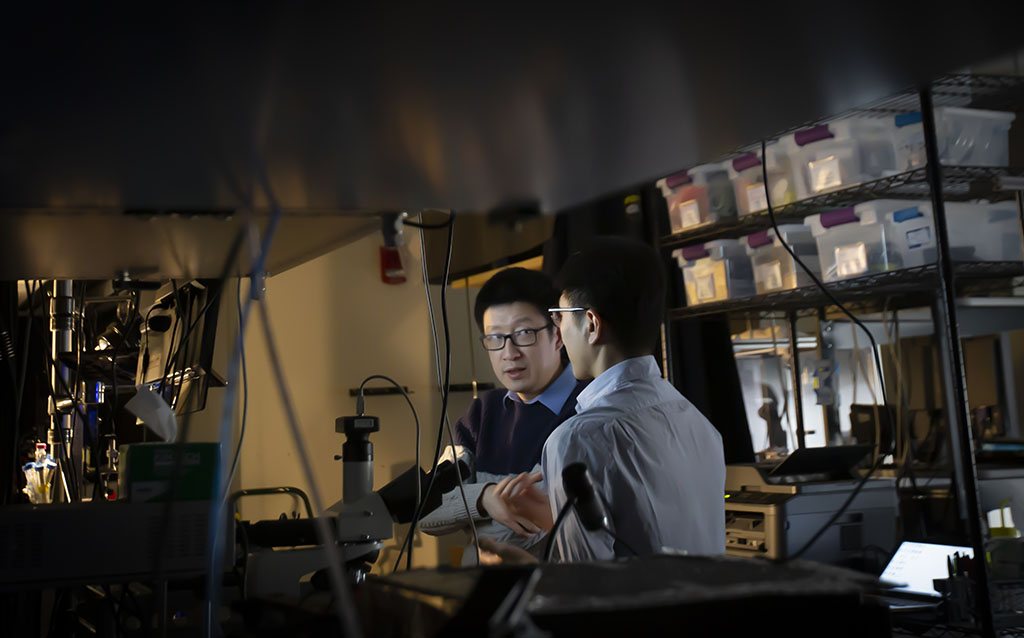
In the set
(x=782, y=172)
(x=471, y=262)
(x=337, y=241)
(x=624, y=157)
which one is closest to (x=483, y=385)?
(x=471, y=262)

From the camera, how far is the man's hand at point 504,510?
6.08ft

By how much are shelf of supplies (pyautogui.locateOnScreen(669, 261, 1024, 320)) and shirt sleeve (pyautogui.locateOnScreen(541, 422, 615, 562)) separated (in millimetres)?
1203

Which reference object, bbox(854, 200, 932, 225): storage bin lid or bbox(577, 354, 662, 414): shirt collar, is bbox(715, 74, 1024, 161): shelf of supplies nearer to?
bbox(854, 200, 932, 225): storage bin lid

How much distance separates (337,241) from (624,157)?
46cm

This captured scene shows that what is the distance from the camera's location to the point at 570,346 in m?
1.80

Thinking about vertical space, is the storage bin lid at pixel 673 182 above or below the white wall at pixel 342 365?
above

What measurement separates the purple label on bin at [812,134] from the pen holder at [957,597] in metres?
1.24

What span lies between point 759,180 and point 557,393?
939 millimetres

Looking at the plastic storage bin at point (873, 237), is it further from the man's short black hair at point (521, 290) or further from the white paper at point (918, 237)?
the man's short black hair at point (521, 290)

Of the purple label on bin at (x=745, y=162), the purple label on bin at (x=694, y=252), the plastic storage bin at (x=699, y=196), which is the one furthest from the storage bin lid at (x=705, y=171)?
the purple label on bin at (x=694, y=252)

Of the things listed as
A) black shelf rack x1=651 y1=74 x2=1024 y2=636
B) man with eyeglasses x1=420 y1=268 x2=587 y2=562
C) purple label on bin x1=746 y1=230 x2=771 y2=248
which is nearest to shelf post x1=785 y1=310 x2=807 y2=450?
black shelf rack x1=651 y1=74 x2=1024 y2=636

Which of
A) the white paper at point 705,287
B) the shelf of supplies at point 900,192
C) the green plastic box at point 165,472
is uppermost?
the shelf of supplies at point 900,192

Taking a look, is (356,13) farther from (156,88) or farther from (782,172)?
(782,172)

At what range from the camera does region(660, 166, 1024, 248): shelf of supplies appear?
2.10 metres
